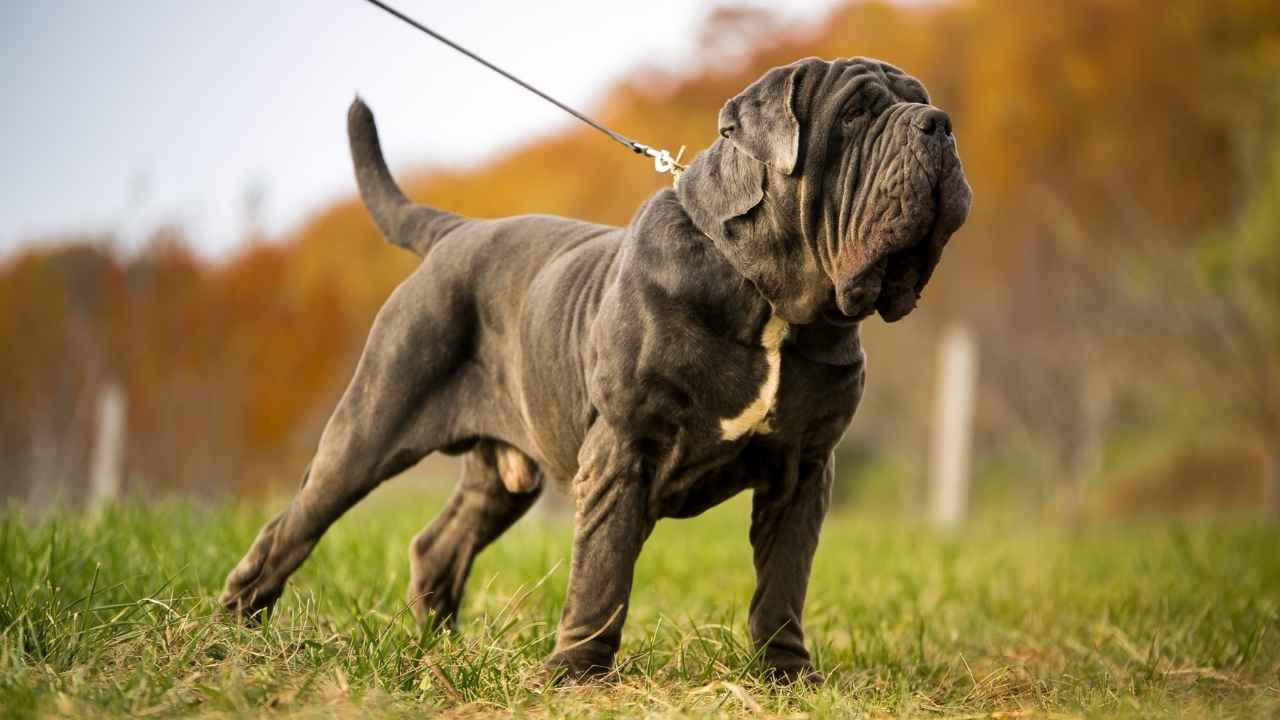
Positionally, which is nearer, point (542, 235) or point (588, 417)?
point (588, 417)

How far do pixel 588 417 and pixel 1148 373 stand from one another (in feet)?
37.5

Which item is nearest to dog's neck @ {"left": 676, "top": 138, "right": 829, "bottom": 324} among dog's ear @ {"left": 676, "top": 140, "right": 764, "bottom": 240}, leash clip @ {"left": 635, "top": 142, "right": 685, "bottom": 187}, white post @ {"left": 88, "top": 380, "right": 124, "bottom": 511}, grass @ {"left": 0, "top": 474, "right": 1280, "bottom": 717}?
dog's ear @ {"left": 676, "top": 140, "right": 764, "bottom": 240}

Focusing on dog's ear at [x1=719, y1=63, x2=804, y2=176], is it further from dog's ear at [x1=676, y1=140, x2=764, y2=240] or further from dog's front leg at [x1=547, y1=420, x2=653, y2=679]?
dog's front leg at [x1=547, y1=420, x2=653, y2=679]

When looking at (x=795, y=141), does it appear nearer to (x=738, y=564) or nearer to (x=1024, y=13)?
(x=738, y=564)

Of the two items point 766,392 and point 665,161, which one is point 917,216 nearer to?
point 766,392

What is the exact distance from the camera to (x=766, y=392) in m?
3.41

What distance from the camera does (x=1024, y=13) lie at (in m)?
12.2

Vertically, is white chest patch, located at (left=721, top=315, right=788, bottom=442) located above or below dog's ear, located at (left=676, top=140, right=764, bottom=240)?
below

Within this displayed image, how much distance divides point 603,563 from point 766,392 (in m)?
0.66

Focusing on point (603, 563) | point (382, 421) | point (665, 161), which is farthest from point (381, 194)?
point (603, 563)

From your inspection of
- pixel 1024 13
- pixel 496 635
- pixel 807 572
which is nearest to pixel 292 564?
pixel 496 635

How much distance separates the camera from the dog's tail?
4.57 meters

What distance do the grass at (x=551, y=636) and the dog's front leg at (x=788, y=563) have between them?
0.11m

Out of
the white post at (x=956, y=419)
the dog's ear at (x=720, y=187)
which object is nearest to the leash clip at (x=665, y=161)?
the dog's ear at (x=720, y=187)
